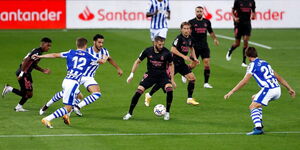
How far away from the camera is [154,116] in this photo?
58.0ft

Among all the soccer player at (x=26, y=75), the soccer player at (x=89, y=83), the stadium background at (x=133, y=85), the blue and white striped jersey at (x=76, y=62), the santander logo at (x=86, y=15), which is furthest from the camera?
the santander logo at (x=86, y=15)

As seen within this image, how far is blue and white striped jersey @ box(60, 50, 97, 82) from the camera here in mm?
16234

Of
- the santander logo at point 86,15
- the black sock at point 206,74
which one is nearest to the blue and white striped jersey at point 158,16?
the black sock at point 206,74

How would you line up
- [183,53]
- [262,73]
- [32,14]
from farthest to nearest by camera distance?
[32,14] → [183,53] → [262,73]

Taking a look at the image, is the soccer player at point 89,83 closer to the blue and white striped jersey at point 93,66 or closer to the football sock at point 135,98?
the blue and white striped jersey at point 93,66

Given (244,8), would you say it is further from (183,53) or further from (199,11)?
(183,53)

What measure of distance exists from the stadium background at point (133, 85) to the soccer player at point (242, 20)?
837 mm

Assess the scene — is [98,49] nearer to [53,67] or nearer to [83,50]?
[83,50]

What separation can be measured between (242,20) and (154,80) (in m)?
11.0

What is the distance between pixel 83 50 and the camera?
16.4 meters

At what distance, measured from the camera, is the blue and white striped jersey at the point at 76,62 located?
Answer: 16.2 meters

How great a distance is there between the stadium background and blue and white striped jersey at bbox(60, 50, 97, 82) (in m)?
1.22

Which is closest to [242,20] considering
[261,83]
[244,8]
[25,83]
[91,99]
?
[244,8]

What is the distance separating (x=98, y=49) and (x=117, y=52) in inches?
482
